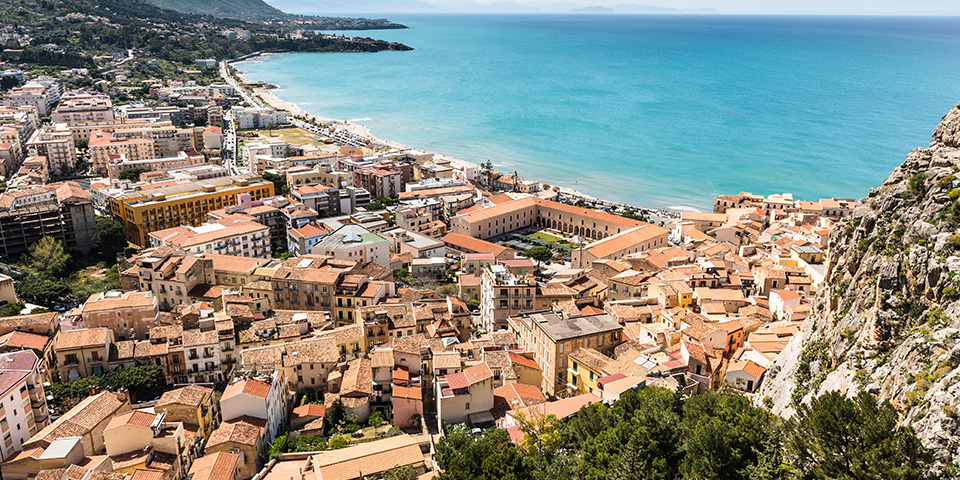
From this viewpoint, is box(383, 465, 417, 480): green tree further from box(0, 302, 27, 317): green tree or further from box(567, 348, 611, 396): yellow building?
box(0, 302, 27, 317): green tree

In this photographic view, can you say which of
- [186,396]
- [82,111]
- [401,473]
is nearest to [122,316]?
[186,396]

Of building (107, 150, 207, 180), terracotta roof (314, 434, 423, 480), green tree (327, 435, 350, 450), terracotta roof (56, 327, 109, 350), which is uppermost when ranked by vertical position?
building (107, 150, 207, 180)

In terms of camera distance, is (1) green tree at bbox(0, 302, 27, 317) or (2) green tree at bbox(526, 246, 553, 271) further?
(2) green tree at bbox(526, 246, 553, 271)

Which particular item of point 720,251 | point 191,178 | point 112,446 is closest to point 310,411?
point 112,446

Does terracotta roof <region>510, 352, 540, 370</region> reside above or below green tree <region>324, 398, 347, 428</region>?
above

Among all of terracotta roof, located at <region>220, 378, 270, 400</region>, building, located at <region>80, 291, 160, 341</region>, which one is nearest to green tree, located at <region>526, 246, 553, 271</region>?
building, located at <region>80, 291, 160, 341</region>

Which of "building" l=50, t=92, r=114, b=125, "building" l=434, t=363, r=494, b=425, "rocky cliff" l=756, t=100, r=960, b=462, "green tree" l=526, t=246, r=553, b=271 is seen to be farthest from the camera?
"building" l=50, t=92, r=114, b=125
